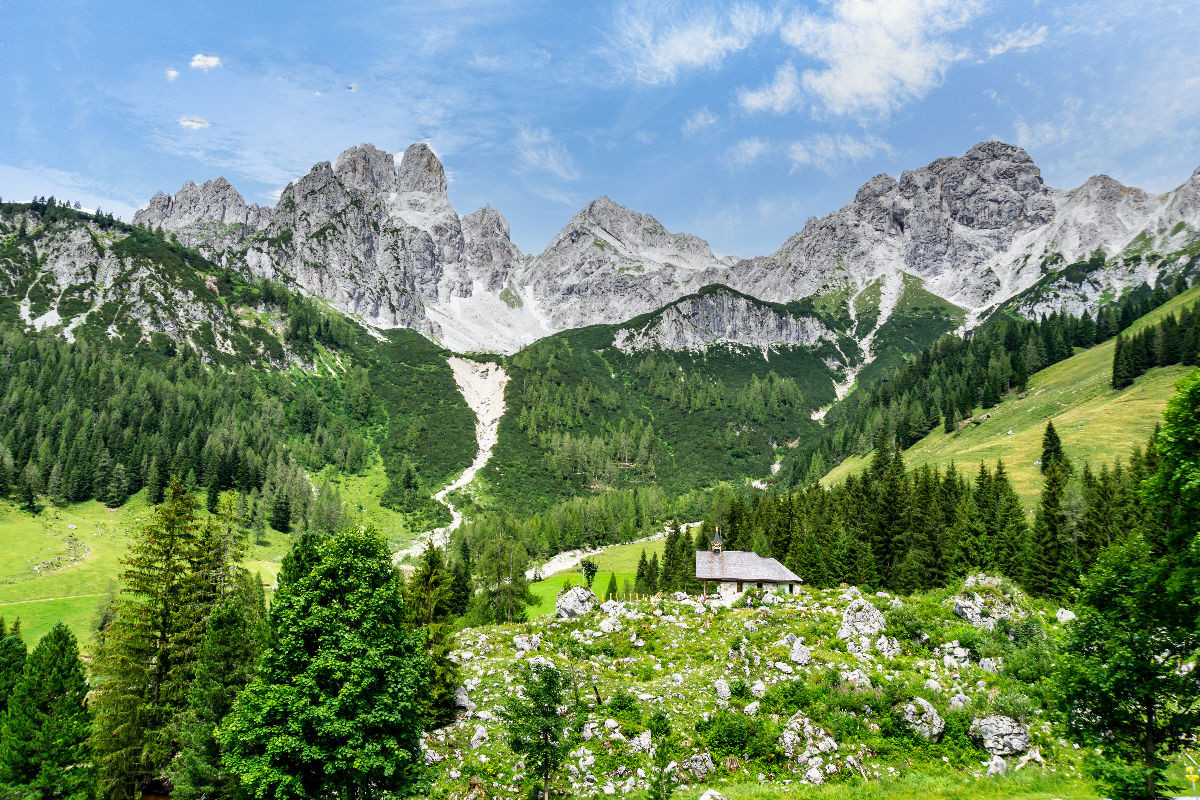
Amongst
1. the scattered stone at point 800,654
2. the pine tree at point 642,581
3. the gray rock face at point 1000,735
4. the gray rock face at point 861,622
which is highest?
the gray rock face at point 861,622

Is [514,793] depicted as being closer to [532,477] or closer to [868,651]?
[868,651]

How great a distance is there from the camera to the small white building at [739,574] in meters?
54.8

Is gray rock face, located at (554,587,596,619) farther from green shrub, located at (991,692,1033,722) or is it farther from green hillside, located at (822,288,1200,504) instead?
green hillside, located at (822,288,1200,504)

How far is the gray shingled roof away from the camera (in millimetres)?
55188

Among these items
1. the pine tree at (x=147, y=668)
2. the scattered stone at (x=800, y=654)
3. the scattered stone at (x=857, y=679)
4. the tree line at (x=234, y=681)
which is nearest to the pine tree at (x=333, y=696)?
the tree line at (x=234, y=681)

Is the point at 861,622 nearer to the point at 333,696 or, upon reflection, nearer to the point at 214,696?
the point at 333,696

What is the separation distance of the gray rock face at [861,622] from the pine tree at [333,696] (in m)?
26.4

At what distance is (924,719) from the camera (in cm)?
2638

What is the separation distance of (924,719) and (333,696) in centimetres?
2589

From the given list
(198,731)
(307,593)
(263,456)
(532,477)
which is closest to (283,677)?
(307,593)

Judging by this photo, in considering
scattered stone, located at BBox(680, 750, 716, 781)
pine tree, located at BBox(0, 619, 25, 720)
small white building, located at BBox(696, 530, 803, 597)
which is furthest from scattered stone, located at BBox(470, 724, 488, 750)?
small white building, located at BBox(696, 530, 803, 597)

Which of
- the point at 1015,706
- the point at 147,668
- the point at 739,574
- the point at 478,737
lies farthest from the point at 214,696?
the point at 739,574

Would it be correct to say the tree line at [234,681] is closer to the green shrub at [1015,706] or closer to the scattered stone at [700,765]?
the scattered stone at [700,765]

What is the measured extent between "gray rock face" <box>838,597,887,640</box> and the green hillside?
177ft
